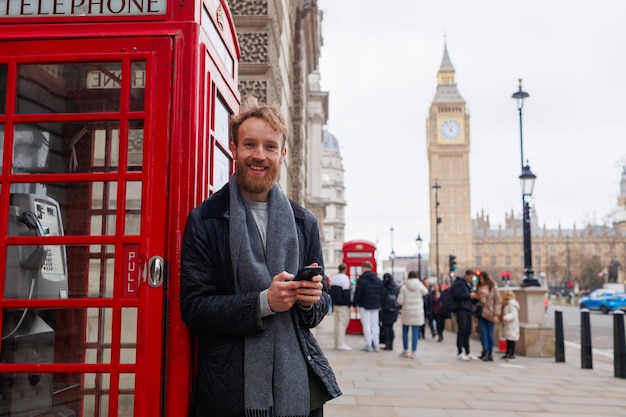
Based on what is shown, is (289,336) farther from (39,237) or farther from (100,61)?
(100,61)

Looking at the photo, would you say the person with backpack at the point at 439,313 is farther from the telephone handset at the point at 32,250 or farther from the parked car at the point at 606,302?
the parked car at the point at 606,302

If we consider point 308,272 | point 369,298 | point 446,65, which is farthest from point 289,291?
point 446,65

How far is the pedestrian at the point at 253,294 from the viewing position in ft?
7.79

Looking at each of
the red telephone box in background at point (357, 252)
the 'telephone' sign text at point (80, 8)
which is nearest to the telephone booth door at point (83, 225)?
the 'telephone' sign text at point (80, 8)

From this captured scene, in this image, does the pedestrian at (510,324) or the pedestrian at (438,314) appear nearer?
the pedestrian at (510,324)

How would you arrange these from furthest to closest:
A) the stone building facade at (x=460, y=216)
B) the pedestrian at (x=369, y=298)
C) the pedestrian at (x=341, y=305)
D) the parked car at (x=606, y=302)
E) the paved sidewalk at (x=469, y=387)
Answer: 1. the stone building facade at (x=460, y=216)
2. the parked car at (x=606, y=302)
3. the pedestrian at (x=341, y=305)
4. the pedestrian at (x=369, y=298)
5. the paved sidewalk at (x=469, y=387)

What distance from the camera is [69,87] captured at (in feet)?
9.41

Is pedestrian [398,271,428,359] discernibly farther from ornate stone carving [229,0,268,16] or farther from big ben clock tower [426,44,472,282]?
big ben clock tower [426,44,472,282]

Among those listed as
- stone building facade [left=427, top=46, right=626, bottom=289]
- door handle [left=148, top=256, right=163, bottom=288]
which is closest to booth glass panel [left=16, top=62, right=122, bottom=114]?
door handle [left=148, top=256, right=163, bottom=288]

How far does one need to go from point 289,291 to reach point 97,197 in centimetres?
110

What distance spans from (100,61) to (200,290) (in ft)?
3.80

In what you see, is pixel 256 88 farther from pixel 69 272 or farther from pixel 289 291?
pixel 289 291

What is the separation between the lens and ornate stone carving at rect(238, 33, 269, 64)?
9.49 metres

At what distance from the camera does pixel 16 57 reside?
2.73 m
